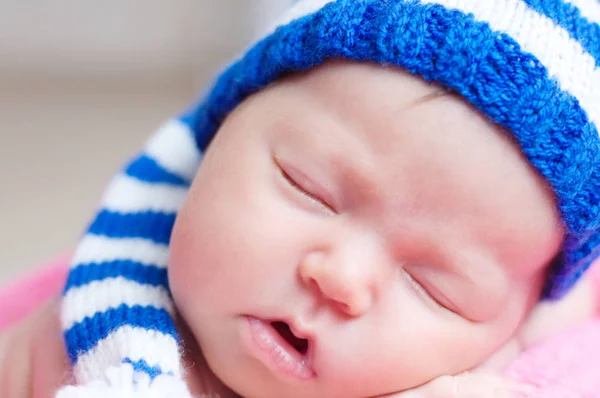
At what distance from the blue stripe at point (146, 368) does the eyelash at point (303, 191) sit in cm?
22

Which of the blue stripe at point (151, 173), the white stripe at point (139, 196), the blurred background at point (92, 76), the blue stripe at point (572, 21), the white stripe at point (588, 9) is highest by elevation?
the white stripe at point (588, 9)

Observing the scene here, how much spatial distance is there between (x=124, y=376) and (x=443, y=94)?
40cm

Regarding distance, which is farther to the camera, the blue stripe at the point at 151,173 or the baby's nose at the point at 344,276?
the blue stripe at the point at 151,173

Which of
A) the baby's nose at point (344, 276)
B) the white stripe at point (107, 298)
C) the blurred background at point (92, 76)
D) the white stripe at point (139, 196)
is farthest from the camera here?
the blurred background at point (92, 76)

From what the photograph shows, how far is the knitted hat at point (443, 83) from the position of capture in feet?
2.30

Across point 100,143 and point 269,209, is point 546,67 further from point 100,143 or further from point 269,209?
point 100,143

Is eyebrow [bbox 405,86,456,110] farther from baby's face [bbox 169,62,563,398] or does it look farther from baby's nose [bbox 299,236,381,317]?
baby's nose [bbox 299,236,381,317]

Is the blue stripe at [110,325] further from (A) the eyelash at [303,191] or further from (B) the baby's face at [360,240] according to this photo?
(A) the eyelash at [303,191]

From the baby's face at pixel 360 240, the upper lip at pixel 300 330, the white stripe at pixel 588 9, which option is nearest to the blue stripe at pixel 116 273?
the baby's face at pixel 360 240

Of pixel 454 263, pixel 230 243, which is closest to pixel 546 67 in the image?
pixel 454 263

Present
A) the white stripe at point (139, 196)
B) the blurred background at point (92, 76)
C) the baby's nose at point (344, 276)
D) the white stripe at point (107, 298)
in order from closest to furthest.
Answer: the baby's nose at point (344, 276) → the white stripe at point (107, 298) → the white stripe at point (139, 196) → the blurred background at point (92, 76)

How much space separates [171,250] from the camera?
799 millimetres

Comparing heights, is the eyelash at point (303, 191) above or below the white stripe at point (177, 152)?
above

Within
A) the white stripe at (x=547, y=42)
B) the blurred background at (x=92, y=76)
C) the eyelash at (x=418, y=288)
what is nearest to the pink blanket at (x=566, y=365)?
the eyelash at (x=418, y=288)
